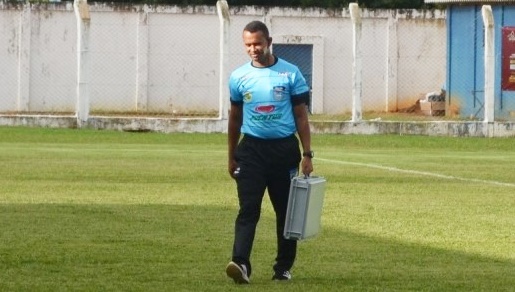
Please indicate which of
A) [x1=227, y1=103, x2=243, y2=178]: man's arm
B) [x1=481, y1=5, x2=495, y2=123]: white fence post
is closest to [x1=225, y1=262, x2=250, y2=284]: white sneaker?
[x1=227, y1=103, x2=243, y2=178]: man's arm

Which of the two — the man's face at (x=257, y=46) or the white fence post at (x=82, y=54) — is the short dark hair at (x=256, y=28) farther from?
the white fence post at (x=82, y=54)

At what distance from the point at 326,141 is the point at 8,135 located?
20.0 feet

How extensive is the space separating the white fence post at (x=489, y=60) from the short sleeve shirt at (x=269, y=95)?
21104 mm

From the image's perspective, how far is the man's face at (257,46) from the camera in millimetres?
11039

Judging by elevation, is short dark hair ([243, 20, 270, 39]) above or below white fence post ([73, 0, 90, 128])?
below

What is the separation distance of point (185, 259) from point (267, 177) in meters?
1.32

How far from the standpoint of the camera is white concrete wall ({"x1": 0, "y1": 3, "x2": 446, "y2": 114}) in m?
40.3

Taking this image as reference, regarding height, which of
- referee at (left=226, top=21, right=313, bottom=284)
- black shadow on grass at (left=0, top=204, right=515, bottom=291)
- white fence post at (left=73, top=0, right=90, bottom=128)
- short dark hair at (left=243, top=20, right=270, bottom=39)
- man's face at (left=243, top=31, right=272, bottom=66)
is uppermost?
white fence post at (left=73, top=0, right=90, bottom=128)

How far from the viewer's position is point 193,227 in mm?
14891

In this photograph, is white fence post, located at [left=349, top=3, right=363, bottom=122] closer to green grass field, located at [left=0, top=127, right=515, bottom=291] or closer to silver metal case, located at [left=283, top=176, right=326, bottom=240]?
green grass field, located at [left=0, top=127, right=515, bottom=291]

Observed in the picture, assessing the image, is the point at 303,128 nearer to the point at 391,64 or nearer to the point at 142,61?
the point at 142,61

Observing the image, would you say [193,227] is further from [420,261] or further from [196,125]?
[196,125]

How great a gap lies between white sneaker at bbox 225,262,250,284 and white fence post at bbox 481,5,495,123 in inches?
855

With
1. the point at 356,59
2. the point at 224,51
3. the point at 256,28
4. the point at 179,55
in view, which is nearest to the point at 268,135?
the point at 256,28
